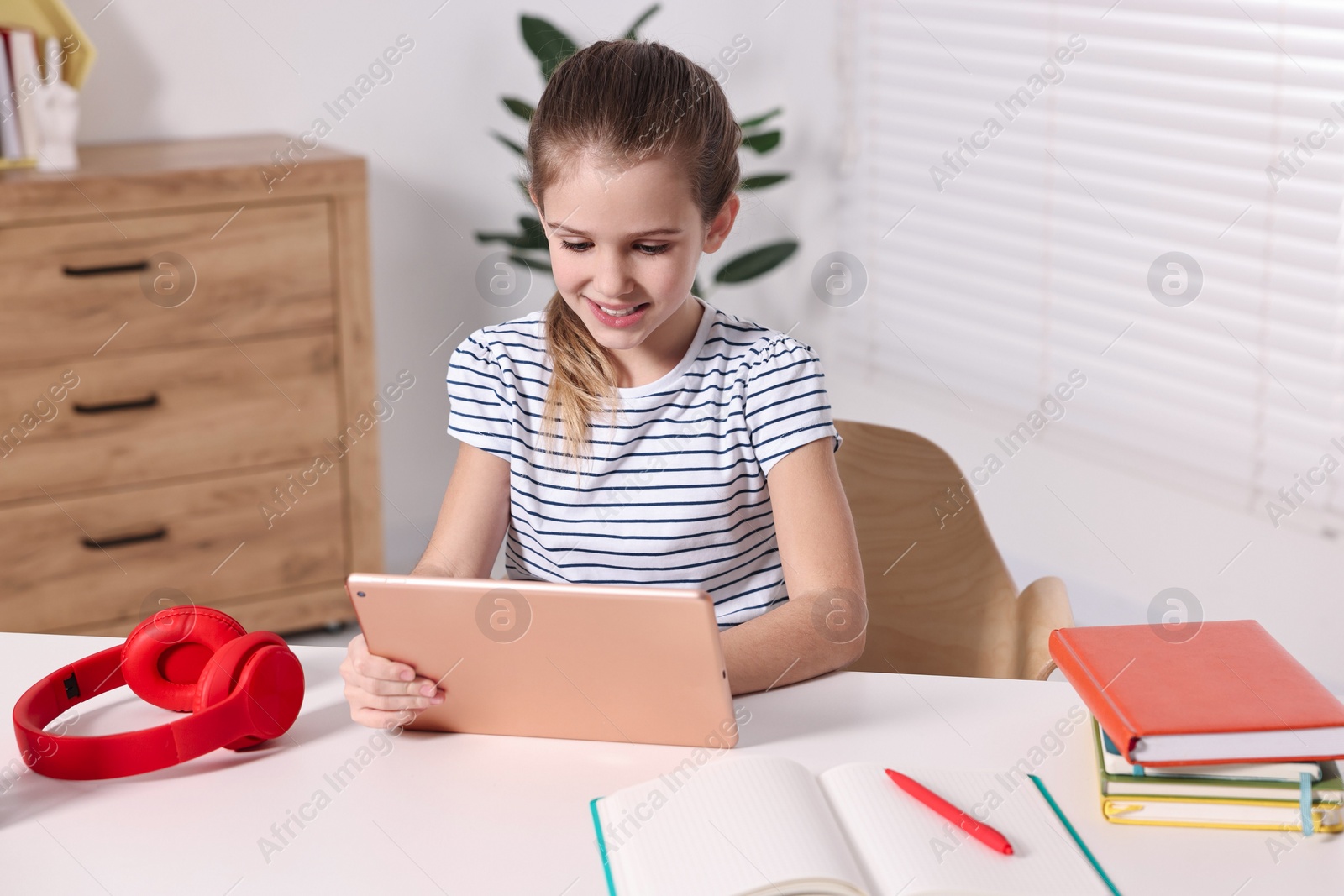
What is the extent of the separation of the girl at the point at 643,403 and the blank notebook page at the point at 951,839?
0.25 m

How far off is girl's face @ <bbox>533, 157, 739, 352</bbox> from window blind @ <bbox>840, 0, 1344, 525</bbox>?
1.42 meters

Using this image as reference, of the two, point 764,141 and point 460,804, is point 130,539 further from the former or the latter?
point 460,804

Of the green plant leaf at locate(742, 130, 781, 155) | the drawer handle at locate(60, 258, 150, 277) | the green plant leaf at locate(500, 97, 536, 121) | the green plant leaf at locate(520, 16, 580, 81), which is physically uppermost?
the green plant leaf at locate(520, 16, 580, 81)

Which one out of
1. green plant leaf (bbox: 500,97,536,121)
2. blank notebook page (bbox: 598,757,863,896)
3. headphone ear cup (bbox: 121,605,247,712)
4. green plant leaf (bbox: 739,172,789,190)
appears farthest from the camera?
green plant leaf (bbox: 739,172,789,190)

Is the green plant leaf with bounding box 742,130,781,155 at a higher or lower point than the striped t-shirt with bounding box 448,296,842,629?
higher

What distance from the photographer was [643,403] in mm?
1411

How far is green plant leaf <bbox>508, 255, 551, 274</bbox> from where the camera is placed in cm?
300

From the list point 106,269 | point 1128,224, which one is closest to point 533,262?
point 106,269

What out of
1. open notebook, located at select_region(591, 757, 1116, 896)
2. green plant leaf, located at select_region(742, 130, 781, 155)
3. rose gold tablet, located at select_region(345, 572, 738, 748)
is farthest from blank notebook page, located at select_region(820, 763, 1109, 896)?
green plant leaf, located at select_region(742, 130, 781, 155)

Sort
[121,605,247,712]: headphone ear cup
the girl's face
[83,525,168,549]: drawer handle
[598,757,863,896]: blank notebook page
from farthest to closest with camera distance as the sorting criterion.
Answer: [83,525,168,549]: drawer handle < the girl's face < [121,605,247,712]: headphone ear cup < [598,757,863,896]: blank notebook page

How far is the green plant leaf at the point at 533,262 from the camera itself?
3000 millimetres

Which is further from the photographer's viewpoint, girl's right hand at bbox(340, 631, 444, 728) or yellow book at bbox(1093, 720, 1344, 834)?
girl's right hand at bbox(340, 631, 444, 728)

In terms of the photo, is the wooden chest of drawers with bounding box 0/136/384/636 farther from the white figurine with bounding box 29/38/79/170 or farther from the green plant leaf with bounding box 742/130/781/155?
the green plant leaf with bounding box 742/130/781/155

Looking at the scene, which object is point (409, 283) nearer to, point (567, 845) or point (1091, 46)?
point (1091, 46)
